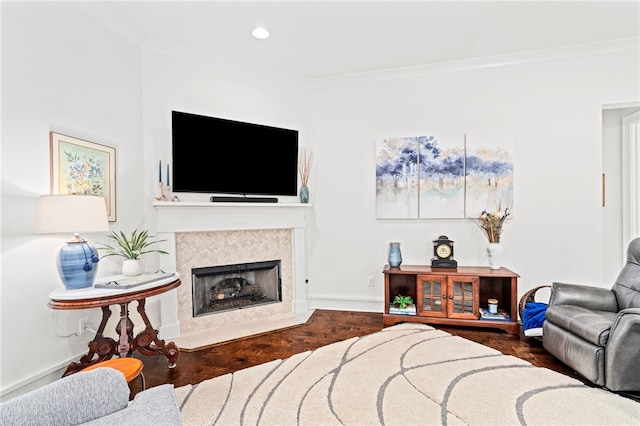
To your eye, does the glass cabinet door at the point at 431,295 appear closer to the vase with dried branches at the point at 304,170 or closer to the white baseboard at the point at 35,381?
the vase with dried branches at the point at 304,170

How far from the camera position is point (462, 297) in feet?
10.3

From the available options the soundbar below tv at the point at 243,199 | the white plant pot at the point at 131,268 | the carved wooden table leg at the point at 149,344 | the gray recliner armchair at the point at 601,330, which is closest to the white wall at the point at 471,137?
the soundbar below tv at the point at 243,199

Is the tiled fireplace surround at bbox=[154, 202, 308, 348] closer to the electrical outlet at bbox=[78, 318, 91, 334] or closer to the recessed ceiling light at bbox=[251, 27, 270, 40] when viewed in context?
the electrical outlet at bbox=[78, 318, 91, 334]

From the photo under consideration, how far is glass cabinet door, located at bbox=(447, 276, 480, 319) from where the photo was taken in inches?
122

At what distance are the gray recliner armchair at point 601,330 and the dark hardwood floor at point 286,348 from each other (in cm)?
22

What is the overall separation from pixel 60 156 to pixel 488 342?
3.72 meters

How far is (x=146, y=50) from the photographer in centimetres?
298

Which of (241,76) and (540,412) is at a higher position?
(241,76)

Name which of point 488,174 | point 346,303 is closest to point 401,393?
point 346,303

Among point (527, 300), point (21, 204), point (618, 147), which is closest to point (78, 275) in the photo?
point (21, 204)

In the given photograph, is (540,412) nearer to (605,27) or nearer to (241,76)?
(605,27)

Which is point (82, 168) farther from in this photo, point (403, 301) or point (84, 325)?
point (403, 301)

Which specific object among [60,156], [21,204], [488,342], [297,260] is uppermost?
[60,156]

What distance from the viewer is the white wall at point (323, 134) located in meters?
1.99
